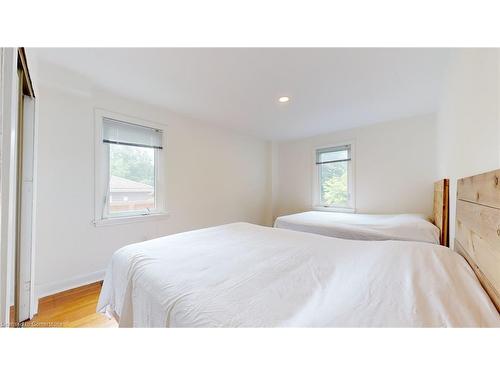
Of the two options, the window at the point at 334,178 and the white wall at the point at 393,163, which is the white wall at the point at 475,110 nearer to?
the white wall at the point at 393,163

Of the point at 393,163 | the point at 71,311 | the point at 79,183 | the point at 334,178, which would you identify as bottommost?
the point at 71,311

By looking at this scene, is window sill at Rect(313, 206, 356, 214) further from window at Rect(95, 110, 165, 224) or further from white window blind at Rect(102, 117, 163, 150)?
white window blind at Rect(102, 117, 163, 150)

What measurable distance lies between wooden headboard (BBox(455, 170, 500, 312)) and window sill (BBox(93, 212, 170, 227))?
115 inches

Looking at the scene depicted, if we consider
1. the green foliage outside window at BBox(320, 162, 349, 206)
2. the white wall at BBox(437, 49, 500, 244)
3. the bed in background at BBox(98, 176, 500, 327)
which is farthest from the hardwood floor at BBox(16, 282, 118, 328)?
the green foliage outside window at BBox(320, 162, 349, 206)

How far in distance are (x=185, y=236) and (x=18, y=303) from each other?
122cm

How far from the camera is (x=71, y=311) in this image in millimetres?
1687

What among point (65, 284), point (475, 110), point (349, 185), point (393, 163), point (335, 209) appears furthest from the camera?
point (335, 209)

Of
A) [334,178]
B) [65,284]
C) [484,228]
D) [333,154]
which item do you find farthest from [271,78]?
[65,284]

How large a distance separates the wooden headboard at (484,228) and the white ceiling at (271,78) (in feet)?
3.87

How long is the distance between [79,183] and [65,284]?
1044 mm

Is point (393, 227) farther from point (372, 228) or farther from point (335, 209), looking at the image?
point (335, 209)

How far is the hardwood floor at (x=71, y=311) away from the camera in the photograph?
1.53 metres
